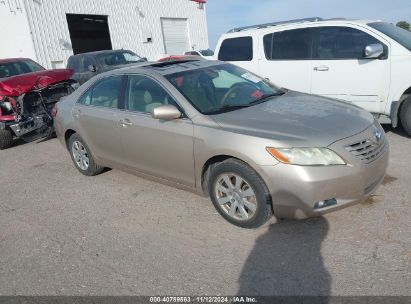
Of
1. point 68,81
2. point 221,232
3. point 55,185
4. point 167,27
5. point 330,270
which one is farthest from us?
point 167,27

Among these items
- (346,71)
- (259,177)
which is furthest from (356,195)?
(346,71)

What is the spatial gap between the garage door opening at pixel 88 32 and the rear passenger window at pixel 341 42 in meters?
14.8

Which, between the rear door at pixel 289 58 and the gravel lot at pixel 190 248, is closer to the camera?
the gravel lot at pixel 190 248

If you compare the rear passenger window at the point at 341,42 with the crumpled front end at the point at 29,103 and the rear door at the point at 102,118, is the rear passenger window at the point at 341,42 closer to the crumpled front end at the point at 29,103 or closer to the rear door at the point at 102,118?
the rear door at the point at 102,118

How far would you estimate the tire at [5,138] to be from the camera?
8.03 meters

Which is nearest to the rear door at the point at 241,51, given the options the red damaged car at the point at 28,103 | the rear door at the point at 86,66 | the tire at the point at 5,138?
the red damaged car at the point at 28,103

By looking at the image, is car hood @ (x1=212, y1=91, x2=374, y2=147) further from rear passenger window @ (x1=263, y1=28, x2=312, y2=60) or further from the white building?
the white building

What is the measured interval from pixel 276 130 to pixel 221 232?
3.64ft

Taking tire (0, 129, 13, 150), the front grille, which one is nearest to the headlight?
the front grille

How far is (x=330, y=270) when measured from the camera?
2896 mm

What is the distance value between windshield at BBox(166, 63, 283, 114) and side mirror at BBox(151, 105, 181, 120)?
22 cm

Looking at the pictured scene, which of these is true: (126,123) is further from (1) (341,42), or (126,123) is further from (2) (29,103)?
(2) (29,103)

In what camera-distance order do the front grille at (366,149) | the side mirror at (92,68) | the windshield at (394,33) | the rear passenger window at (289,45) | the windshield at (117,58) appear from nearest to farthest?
the front grille at (366,149)
the windshield at (394,33)
the rear passenger window at (289,45)
the side mirror at (92,68)
the windshield at (117,58)

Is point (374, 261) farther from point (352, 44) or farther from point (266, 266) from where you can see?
point (352, 44)
